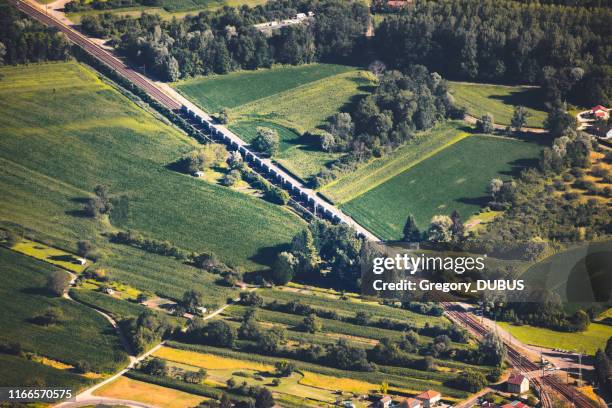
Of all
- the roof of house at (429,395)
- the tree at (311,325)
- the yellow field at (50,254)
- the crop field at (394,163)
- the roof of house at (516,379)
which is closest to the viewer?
the roof of house at (429,395)

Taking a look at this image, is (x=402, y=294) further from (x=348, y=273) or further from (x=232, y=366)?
(x=232, y=366)

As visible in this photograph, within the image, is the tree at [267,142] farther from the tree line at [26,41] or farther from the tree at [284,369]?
the tree at [284,369]

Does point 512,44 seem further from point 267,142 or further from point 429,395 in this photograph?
point 429,395

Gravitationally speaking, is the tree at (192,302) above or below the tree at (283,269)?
below

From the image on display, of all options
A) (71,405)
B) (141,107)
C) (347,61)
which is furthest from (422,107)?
(71,405)

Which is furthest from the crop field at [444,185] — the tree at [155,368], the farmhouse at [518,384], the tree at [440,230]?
the tree at [155,368]

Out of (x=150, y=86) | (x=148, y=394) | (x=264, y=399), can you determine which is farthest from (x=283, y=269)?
(x=150, y=86)
